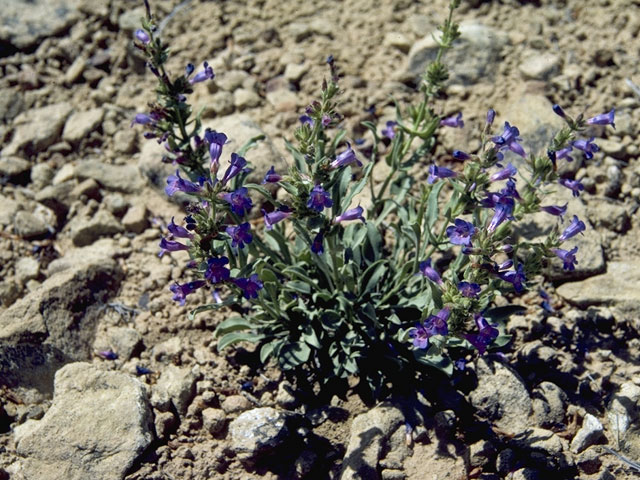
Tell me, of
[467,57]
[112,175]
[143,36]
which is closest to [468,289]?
[143,36]

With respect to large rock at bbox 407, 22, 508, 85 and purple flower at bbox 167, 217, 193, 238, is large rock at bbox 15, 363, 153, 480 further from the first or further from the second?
large rock at bbox 407, 22, 508, 85

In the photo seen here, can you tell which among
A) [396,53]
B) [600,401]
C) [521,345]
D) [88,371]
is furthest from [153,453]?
[396,53]

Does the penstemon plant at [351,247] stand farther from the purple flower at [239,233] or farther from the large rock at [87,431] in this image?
the large rock at [87,431]

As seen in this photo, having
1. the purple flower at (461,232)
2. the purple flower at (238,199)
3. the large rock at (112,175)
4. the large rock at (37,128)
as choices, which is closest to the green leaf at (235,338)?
the purple flower at (238,199)

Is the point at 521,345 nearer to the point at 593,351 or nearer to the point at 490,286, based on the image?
the point at 593,351

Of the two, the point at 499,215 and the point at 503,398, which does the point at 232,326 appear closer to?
the point at 503,398

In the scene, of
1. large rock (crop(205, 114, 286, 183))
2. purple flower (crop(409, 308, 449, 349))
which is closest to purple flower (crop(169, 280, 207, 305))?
purple flower (crop(409, 308, 449, 349))
